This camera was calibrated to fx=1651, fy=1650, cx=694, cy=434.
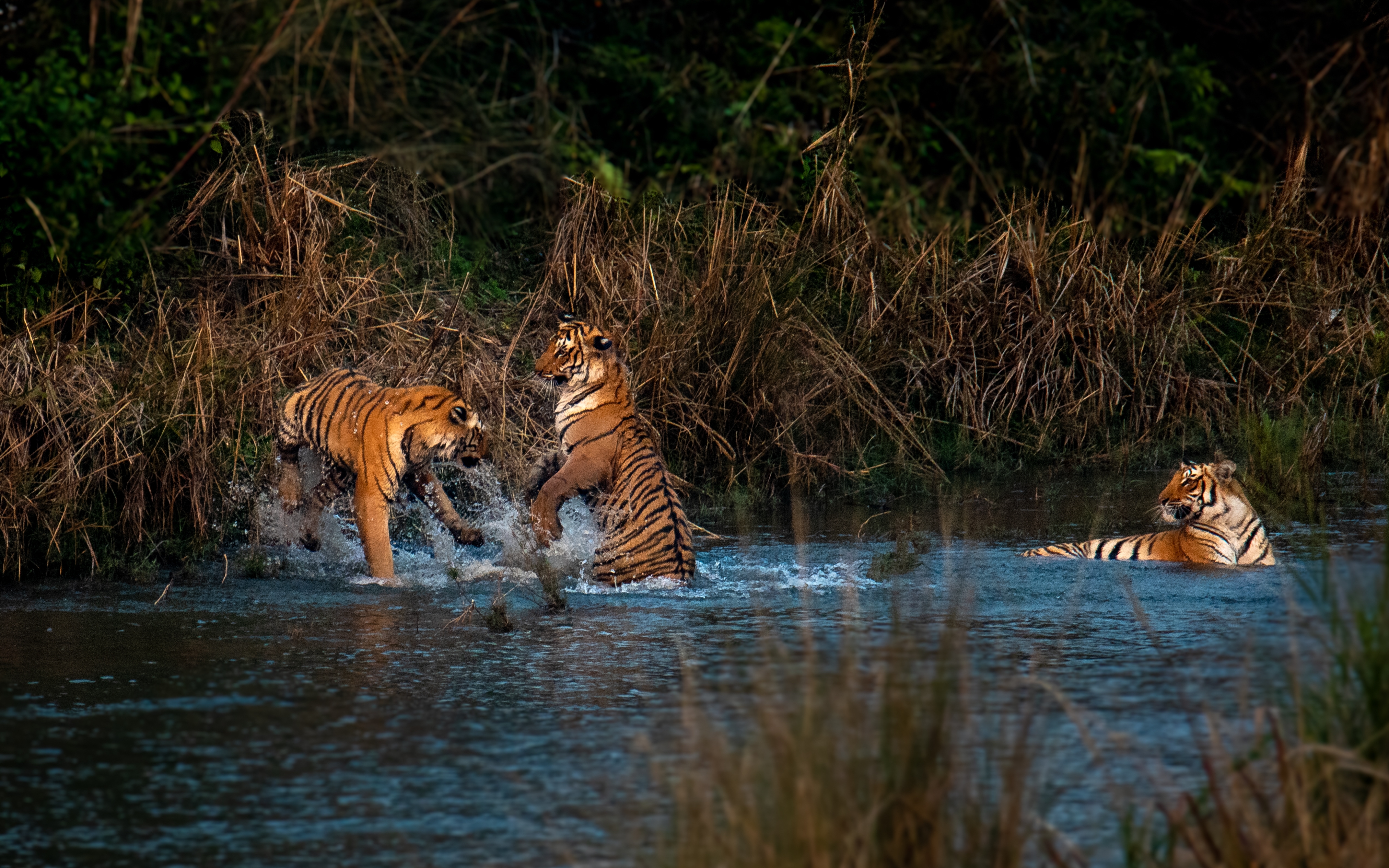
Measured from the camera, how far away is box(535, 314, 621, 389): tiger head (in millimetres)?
7625

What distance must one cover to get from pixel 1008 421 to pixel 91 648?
644 centimetres

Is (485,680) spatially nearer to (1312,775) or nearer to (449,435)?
(449,435)

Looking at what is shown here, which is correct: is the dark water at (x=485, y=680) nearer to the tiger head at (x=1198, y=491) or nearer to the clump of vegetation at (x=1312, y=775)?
the clump of vegetation at (x=1312, y=775)

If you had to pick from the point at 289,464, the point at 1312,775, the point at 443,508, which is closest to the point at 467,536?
the point at 443,508

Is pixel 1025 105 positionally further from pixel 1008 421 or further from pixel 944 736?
pixel 944 736

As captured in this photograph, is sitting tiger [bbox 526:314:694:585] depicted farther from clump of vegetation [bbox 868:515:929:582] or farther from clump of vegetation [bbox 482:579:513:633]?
clump of vegetation [bbox 482:579:513:633]

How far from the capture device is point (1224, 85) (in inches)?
445

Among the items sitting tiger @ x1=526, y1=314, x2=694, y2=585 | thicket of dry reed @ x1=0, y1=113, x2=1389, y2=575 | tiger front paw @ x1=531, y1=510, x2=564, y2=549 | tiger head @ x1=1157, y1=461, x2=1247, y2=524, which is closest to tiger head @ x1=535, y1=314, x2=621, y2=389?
sitting tiger @ x1=526, y1=314, x2=694, y2=585

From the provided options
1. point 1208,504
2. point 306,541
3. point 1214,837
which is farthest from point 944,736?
point 306,541

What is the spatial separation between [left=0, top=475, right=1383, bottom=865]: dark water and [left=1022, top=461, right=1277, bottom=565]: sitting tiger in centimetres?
14

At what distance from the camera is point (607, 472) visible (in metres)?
7.34

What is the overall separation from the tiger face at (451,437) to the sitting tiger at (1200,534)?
2556 mm

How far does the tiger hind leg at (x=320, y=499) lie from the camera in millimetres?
7781

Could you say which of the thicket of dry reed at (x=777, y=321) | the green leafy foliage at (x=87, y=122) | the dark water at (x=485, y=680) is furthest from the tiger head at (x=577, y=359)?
the green leafy foliage at (x=87, y=122)
